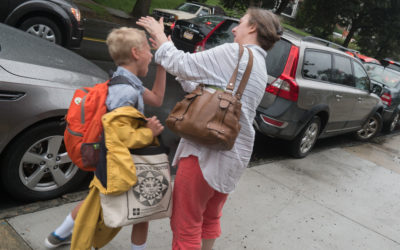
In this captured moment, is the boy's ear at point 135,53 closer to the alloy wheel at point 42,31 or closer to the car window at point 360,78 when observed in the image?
the car window at point 360,78

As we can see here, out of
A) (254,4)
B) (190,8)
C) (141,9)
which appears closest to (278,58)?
(190,8)

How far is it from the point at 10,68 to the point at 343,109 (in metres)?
5.33

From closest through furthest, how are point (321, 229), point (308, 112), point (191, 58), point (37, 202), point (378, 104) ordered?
point (191, 58), point (37, 202), point (321, 229), point (308, 112), point (378, 104)

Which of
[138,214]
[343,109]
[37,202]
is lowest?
[37,202]

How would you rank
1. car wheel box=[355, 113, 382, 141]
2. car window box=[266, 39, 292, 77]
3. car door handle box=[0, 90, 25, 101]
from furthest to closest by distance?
car wheel box=[355, 113, 382, 141]
car window box=[266, 39, 292, 77]
car door handle box=[0, 90, 25, 101]

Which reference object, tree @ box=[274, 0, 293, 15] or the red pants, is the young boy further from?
tree @ box=[274, 0, 293, 15]

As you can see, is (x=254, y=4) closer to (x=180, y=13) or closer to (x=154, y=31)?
(x=180, y=13)

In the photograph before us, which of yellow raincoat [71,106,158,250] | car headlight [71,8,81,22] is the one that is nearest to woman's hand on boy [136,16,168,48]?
yellow raincoat [71,106,158,250]

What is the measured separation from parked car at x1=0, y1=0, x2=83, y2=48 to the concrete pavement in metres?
4.51

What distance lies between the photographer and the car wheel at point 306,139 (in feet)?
19.6

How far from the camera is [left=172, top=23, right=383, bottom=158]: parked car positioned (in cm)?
528

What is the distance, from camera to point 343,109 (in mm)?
6570

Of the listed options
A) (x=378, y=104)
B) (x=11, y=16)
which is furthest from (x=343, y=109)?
(x=11, y=16)

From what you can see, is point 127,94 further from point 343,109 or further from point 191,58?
point 343,109
